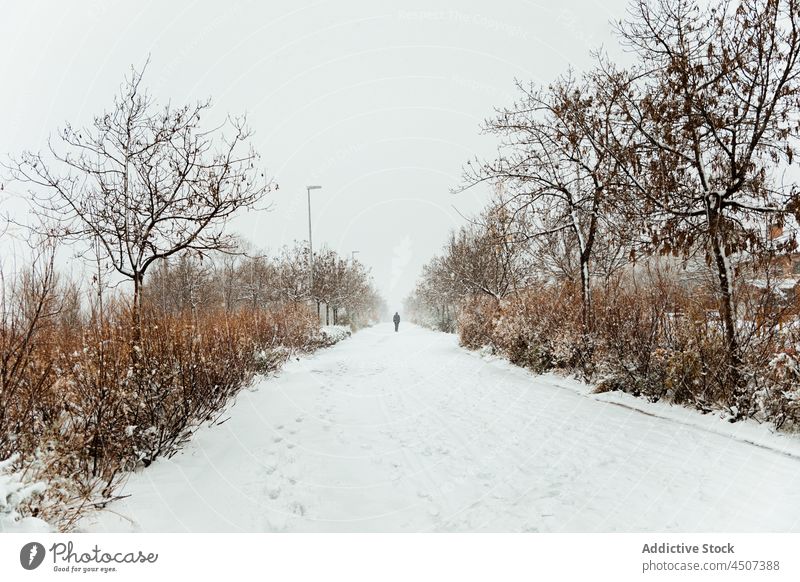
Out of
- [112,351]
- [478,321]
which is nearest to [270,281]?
[478,321]

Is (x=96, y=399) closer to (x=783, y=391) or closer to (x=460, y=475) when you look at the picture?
(x=460, y=475)

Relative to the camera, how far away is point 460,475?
162 inches

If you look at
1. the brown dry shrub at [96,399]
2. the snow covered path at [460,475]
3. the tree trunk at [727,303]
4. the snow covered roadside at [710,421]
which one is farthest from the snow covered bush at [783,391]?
the brown dry shrub at [96,399]

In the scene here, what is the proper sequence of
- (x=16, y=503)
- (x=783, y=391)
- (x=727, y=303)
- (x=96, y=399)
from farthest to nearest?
1. (x=727, y=303)
2. (x=783, y=391)
3. (x=96, y=399)
4. (x=16, y=503)

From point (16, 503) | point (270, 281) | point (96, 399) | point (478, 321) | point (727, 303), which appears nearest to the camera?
point (16, 503)

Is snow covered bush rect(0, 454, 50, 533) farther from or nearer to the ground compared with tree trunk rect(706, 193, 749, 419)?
nearer to the ground

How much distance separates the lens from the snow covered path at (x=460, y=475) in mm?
3133

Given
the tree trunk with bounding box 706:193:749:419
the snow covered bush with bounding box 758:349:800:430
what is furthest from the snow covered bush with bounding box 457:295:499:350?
the snow covered bush with bounding box 758:349:800:430

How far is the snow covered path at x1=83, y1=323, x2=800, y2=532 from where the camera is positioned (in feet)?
10.3

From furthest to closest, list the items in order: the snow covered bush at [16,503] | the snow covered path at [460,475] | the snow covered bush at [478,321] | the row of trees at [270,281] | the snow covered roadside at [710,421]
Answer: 1. the row of trees at [270,281]
2. the snow covered bush at [478,321]
3. the snow covered roadside at [710,421]
4. the snow covered path at [460,475]
5. the snow covered bush at [16,503]

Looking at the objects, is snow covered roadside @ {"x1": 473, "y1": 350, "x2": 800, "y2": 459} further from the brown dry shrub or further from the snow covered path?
the brown dry shrub

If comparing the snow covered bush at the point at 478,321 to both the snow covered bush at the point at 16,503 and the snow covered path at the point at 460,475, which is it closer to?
the snow covered path at the point at 460,475

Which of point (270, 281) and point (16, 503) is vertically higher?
point (270, 281)

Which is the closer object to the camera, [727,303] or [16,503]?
[16,503]
